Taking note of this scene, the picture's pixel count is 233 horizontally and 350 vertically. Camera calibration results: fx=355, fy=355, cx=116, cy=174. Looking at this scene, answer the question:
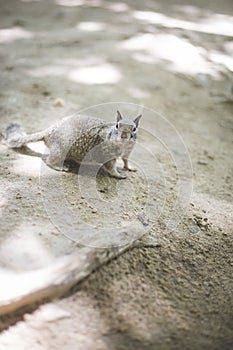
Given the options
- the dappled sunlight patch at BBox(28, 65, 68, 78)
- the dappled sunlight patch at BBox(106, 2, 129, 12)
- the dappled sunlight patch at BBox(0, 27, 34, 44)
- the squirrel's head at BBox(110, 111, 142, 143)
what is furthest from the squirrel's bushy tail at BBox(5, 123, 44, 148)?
the dappled sunlight patch at BBox(106, 2, 129, 12)

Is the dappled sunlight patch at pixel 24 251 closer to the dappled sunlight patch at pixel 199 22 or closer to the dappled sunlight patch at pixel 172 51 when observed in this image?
the dappled sunlight patch at pixel 172 51

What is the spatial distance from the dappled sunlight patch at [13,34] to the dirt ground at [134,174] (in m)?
0.03

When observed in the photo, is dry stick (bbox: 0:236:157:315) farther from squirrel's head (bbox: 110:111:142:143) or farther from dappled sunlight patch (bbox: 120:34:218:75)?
dappled sunlight patch (bbox: 120:34:218:75)

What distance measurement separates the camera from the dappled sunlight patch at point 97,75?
5.00 meters

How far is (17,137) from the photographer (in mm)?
3260

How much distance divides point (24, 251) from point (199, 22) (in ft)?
20.1

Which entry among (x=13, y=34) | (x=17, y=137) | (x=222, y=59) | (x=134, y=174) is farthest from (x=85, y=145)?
(x=13, y=34)

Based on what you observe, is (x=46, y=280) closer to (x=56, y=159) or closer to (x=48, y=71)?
(x=56, y=159)

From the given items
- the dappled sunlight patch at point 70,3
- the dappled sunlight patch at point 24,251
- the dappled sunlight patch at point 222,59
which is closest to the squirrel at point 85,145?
the dappled sunlight patch at point 24,251

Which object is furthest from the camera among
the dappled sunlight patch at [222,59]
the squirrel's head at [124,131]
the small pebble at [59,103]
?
the dappled sunlight patch at [222,59]

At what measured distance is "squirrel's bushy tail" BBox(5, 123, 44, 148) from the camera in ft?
10.5

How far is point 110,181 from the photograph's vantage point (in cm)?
301

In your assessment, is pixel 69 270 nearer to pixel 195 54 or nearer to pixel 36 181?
pixel 36 181

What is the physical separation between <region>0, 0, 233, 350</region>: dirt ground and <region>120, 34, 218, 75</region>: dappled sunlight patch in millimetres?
19
